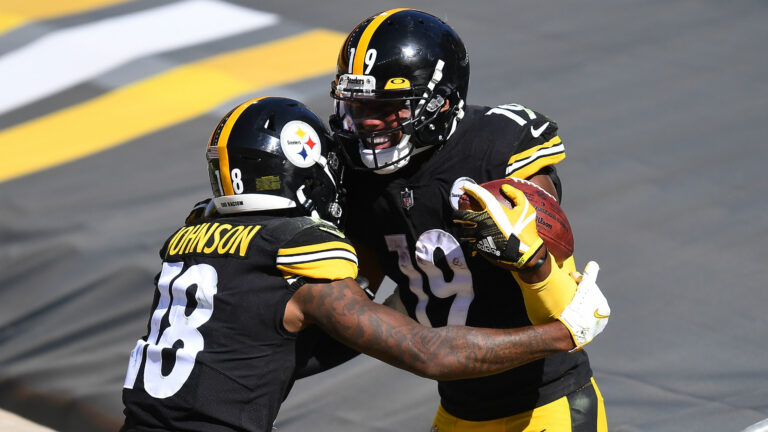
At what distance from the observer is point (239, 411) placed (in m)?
2.39

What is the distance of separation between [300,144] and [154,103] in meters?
3.05

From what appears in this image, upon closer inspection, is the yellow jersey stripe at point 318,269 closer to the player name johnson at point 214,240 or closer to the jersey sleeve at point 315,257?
the jersey sleeve at point 315,257

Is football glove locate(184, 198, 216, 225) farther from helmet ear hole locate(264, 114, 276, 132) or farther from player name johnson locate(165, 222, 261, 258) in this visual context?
helmet ear hole locate(264, 114, 276, 132)

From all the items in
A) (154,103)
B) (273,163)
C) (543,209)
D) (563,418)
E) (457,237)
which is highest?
(273,163)

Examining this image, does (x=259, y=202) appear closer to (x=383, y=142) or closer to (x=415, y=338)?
(x=383, y=142)

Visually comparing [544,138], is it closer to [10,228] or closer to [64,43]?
[10,228]

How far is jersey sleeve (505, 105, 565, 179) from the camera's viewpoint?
8.44 feet

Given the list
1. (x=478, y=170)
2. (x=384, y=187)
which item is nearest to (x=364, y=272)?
Result: (x=384, y=187)

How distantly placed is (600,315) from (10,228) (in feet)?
Answer: 10.6

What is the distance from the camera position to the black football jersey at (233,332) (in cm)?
237

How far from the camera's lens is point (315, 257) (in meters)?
2.34

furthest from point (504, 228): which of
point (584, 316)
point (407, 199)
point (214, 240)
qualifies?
point (214, 240)

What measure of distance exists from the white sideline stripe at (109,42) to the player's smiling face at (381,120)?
11.8 ft

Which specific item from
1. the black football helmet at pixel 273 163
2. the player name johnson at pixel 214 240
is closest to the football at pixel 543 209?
the black football helmet at pixel 273 163
